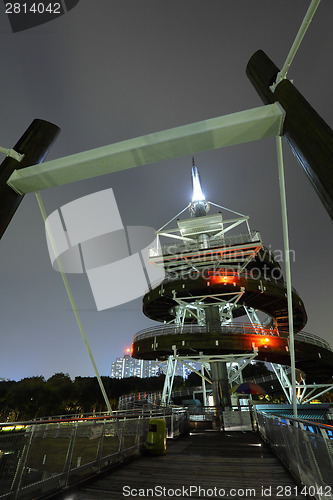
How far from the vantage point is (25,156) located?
8.94 feet

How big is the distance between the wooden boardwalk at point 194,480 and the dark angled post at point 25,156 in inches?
188

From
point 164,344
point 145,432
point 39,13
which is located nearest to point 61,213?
point 39,13

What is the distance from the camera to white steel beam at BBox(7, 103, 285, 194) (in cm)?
227

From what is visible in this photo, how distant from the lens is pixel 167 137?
2.38 metres

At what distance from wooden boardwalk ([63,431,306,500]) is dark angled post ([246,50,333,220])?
5.45 m

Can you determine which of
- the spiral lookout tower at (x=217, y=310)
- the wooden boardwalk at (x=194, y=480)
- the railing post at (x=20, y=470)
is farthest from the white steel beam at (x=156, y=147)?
the spiral lookout tower at (x=217, y=310)

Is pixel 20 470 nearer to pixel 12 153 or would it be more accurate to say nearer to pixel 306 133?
pixel 12 153

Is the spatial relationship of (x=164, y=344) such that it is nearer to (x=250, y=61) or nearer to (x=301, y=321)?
(x=301, y=321)

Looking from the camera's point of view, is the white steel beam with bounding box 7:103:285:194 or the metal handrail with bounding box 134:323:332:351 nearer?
the white steel beam with bounding box 7:103:285:194

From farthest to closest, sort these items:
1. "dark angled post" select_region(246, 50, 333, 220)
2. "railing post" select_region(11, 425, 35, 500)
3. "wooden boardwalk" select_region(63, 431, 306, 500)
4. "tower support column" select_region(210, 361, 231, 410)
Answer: "tower support column" select_region(210, 361, 231, 410)
"wooden boardwalk" select_region(63, 431, 306, 500)
"railing post" select_region(11, 425, 35, 500)
"dark angled post" select_region(246, 50, 333, 220)

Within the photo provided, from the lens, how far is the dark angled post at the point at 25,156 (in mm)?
2386

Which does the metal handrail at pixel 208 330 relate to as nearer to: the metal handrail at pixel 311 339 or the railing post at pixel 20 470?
the metal handrail at pixel 311 339

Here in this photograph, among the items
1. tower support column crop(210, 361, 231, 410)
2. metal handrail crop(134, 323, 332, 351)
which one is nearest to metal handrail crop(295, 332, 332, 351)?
metal handrail crop(134, 323, 332, 351)

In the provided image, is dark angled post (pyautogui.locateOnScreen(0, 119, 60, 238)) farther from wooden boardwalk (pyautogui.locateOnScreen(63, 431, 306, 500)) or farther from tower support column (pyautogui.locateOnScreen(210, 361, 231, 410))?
tower support column (pyautogui.locateOnScreen(210, 361, 231, 410))
